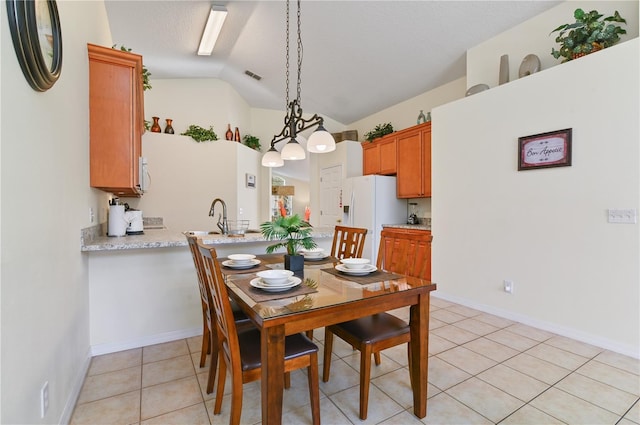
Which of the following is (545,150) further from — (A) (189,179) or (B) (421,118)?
(A) (189,179)

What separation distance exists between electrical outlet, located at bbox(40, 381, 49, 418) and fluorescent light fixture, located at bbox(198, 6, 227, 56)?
151 inches

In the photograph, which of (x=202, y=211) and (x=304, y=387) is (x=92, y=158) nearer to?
(x=304, y=387)

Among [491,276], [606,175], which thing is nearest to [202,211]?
[491,276]

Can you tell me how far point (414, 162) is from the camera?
4633 millimetres

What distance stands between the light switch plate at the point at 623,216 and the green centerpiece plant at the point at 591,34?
4.56 feet

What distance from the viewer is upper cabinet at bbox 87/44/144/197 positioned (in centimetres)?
221

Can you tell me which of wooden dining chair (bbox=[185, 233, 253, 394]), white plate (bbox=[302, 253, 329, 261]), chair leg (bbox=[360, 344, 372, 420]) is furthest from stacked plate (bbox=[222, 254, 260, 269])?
chair leg (bbox=[360, 344, 372, 420])

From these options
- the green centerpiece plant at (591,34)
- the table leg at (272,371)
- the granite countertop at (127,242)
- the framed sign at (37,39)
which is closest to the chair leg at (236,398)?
the table leg at (272,371)

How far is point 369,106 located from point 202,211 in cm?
374

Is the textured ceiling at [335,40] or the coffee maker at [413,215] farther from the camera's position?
the coffee maker at [413,215]

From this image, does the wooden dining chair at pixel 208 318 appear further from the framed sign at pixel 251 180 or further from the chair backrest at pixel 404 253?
the framed sign at pixel 251 180

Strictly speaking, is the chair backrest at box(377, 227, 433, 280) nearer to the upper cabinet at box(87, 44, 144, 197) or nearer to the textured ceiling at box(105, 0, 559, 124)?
the upper cabinet at box(87, 44, 144, 197)

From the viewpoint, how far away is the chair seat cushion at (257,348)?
1.37m

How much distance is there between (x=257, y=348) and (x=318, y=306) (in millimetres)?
445
